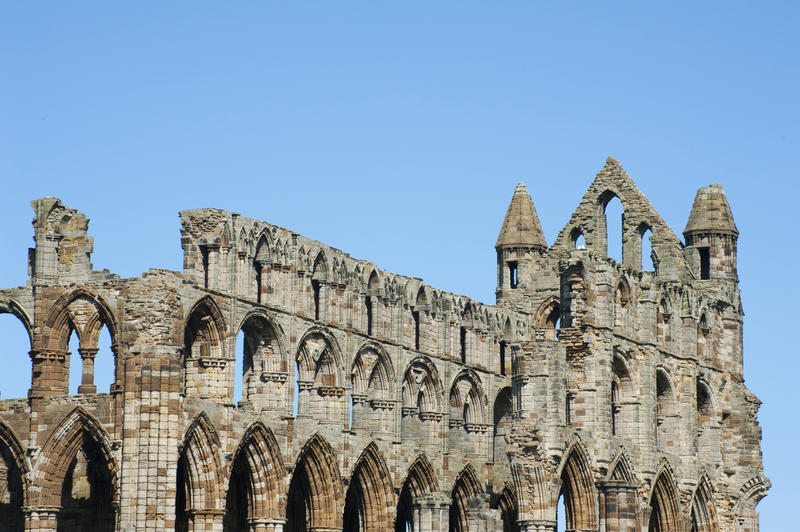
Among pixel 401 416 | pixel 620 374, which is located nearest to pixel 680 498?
pixel 620 374

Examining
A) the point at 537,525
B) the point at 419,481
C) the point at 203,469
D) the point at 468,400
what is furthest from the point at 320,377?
the point at 468,400

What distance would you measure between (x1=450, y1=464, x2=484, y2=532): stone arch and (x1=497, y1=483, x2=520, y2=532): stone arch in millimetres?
1390

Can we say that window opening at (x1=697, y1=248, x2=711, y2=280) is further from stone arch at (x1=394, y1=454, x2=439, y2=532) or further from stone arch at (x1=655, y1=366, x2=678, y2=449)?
stone arch at (x1=394, y1=454, x2=439, y2=532)

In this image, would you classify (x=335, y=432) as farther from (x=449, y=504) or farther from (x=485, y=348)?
(x=485, y=348)

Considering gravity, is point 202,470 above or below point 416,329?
below

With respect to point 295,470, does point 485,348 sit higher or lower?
higher

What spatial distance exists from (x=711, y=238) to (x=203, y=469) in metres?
27.6

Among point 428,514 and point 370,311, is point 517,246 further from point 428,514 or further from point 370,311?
point 428,514

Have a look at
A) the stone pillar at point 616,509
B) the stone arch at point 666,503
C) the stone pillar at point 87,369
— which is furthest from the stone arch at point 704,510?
the stone pillar at point 87,369

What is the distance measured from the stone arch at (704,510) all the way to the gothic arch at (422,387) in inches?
387

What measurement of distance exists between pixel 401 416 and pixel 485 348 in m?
6.81

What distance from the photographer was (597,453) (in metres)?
66.8

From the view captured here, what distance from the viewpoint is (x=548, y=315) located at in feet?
262

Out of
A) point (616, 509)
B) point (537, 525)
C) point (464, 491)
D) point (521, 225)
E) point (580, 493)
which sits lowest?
point (537, 525)
